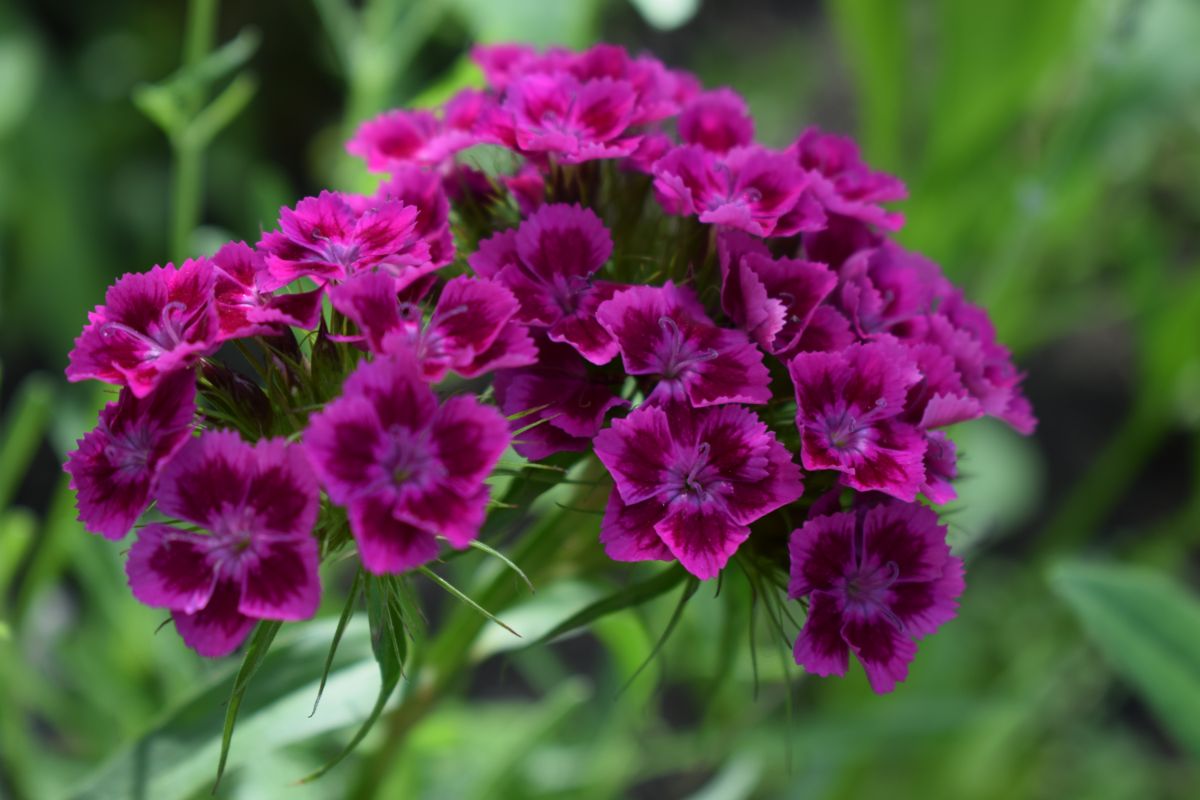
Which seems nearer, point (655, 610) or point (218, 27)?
point (655, 610)

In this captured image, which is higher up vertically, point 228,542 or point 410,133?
point 410,133

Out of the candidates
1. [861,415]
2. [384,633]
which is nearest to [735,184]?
[861,415]

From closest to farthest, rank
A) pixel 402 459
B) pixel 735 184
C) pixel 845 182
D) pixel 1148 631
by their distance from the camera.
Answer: pixel 402 459 → pixel 735 184 → pixel 845 182 → pixel 1148 631

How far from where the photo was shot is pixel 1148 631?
55.2 inches

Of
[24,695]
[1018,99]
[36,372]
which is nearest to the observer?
[24,695]

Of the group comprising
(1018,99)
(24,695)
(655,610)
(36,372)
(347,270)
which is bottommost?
(36,372)

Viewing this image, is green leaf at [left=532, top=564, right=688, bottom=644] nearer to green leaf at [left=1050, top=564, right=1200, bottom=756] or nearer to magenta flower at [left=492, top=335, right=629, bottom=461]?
magenta flower at [left=492, top=335, right=629, bottom=461]

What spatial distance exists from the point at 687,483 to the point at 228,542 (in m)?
0.33

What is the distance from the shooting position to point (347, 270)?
89 centimetres

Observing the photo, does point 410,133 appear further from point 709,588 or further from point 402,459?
point 709,588

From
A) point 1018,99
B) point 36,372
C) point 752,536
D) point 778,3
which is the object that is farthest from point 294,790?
point 778,3

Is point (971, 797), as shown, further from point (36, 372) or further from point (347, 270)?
point (36, 372)

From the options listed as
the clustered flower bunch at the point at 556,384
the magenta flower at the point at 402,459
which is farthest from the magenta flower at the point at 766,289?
the magenta flower at the point at 402,459

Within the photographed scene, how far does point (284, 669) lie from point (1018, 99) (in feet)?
6.03
